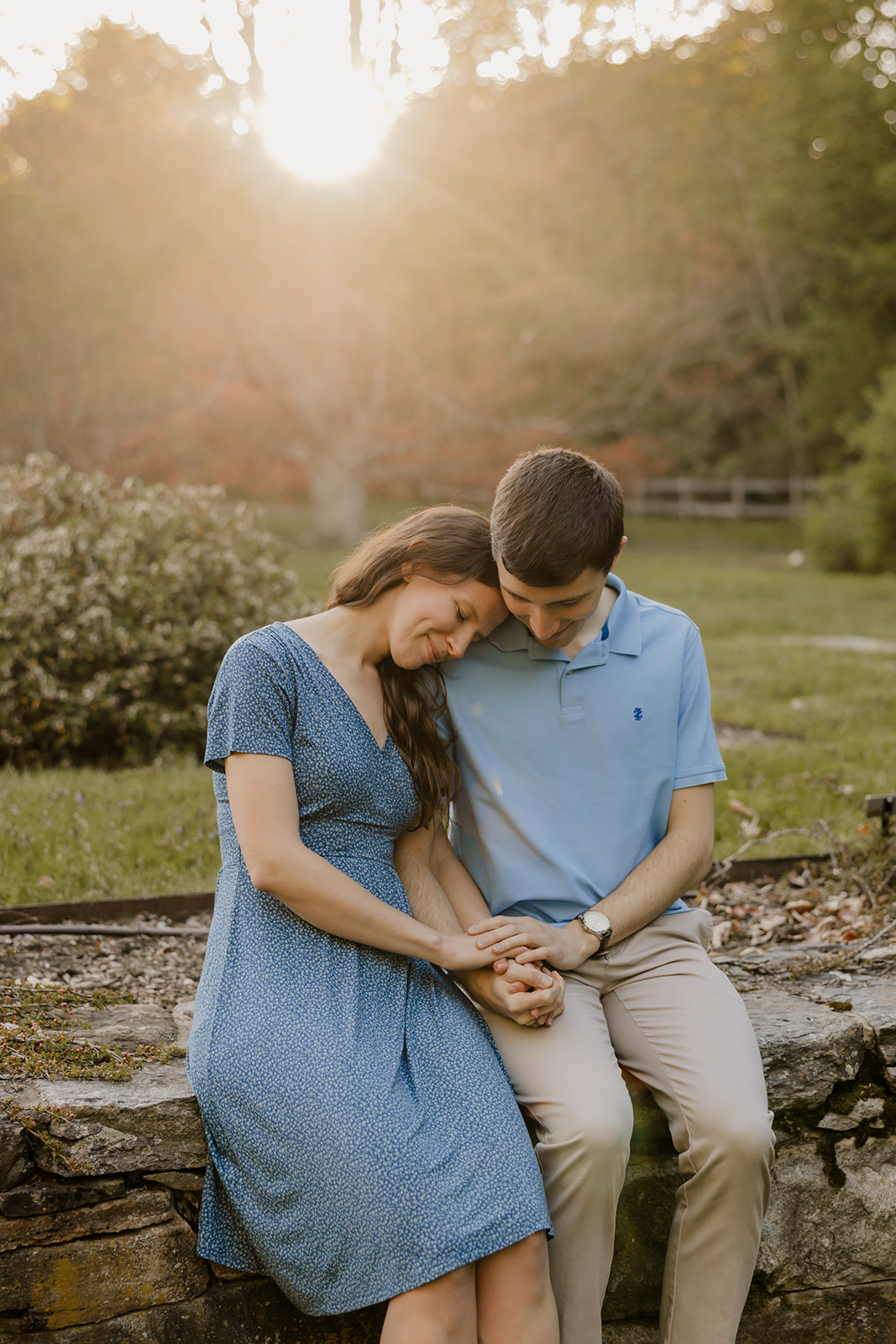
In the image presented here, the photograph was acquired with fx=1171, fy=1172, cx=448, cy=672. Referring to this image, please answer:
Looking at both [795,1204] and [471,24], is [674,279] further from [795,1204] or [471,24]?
[795,1204]

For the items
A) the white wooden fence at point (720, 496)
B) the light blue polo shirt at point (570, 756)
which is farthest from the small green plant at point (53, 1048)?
the white wooden fence at point (720, 496)

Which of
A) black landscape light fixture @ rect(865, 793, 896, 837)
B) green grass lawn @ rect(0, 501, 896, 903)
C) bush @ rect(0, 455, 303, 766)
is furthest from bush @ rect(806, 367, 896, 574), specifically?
black landscape light fixture @ rect(865, 793, 896, 837)

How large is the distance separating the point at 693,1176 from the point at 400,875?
2.73 feet

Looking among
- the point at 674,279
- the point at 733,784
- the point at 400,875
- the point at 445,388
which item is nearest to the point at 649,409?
the point at 674,279

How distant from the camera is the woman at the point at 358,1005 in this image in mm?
1964

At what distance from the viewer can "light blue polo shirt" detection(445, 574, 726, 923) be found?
8.35ft

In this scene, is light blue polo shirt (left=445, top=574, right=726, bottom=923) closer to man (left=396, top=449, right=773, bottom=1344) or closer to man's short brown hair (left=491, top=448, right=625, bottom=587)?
man (left=396, top=449, right=773, bottom=1344)

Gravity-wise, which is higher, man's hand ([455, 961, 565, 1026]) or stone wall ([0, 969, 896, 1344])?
man's hand ([455, 961, 565, 1026])

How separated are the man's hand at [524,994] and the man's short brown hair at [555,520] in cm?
77

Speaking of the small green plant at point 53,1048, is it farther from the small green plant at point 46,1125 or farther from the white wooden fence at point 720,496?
the white wooden fence at point 720,496

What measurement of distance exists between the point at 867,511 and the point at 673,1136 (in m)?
16.2

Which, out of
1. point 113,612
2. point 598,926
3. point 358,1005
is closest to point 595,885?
point 598,926

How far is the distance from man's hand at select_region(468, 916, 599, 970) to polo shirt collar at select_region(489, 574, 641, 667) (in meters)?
0.57

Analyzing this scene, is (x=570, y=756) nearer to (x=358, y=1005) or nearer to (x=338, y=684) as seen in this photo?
(x=338, y=684)
